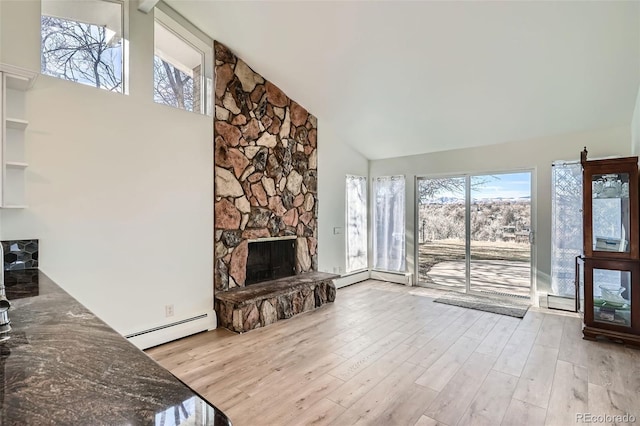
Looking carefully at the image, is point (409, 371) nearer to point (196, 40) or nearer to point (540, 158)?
point (540, 158)

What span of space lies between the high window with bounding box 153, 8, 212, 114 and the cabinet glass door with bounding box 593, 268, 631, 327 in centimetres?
477

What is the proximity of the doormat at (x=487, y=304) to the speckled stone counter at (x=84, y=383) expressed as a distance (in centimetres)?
442

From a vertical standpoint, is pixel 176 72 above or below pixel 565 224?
above

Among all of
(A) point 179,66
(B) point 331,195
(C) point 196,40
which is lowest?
(B) point 331,195

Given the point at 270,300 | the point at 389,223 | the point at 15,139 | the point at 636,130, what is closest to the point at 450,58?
the point at 636,130

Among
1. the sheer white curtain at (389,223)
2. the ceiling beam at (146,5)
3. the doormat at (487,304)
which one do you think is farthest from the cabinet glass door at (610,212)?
the ceiling beam at (146,5)

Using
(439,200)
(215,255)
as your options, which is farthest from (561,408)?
(439,200)

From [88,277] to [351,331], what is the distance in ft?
8.63

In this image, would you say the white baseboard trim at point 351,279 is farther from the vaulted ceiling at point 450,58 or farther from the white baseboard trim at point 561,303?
the white baseboard trim at point 561,303

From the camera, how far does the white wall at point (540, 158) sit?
3982mm

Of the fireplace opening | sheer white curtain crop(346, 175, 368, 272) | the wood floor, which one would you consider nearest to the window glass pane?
the fireplace opening

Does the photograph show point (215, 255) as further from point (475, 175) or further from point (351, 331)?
point (475, 175)

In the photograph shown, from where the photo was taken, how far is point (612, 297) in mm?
3275

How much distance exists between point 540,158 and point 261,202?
13.1 ft
